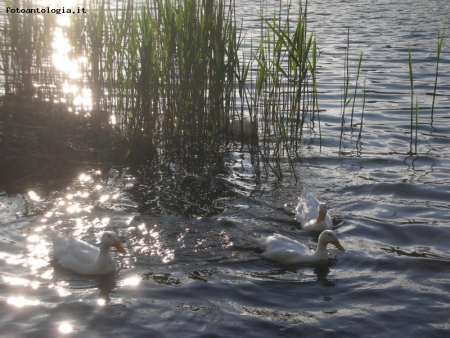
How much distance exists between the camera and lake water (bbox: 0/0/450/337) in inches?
193

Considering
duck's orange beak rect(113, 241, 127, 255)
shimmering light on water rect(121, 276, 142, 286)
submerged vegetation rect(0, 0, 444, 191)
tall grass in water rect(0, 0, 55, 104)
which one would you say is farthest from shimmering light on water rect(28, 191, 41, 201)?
shimmering light on water rect(121, 276, 142, 286)

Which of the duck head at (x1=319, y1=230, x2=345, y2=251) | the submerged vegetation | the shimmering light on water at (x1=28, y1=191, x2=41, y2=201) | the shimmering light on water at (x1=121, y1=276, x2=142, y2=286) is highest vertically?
the submerged vegetation

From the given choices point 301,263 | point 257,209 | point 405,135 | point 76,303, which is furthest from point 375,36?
point 76,303

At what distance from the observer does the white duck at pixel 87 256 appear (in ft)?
18.3

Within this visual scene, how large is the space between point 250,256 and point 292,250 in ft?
1.23

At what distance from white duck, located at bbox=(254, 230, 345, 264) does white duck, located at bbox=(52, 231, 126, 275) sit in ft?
4.14

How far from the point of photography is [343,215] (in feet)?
22.9

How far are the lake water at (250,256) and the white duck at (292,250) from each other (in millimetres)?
85

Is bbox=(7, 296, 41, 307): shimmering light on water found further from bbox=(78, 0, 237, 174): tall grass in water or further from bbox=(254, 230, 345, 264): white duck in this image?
bbox=(78, 0, 237, 174): tall grass in water

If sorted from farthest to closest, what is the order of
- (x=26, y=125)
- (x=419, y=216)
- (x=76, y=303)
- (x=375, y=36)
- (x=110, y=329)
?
1. (x=375, y=36)
2. (x=26, y=125)
3. (x=419, y=216)
4. (x=76, y=303)
5. (x=110, y=329)

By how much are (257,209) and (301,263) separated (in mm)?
1172

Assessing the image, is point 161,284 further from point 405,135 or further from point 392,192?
point 405,135

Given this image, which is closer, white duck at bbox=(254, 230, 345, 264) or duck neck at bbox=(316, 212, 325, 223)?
white duck at bbox=(254, 230, 345, 264)

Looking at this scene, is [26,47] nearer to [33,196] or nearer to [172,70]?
[172,70]
